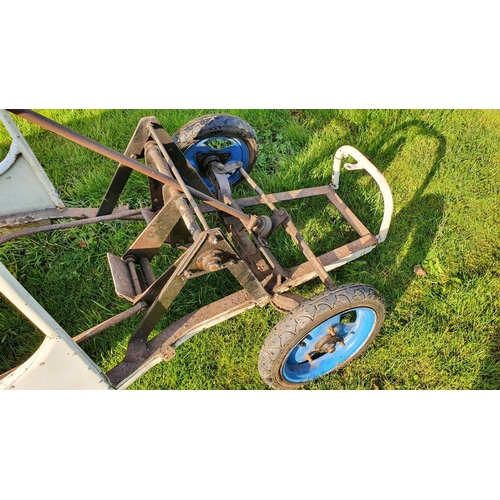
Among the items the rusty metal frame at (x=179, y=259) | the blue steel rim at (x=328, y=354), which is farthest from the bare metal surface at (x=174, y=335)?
the blue steel rim at (x=328, y=354)

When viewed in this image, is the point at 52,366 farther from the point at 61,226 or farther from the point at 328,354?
the point at 328,354

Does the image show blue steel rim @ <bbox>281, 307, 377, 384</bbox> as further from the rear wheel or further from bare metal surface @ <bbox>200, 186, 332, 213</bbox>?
the rear wheel

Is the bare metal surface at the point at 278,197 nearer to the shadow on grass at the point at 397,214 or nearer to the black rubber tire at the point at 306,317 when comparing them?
the shadow on grass at the point at 397,214

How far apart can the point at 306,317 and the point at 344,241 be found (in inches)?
62.7

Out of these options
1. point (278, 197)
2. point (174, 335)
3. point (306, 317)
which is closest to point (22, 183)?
point (174, 335)

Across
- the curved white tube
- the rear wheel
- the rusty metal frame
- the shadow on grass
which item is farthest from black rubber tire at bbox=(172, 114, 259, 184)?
the shadow on grass

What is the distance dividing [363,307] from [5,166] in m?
2.66

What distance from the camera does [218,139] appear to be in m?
3.58

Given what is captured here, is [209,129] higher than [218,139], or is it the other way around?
[209,129]

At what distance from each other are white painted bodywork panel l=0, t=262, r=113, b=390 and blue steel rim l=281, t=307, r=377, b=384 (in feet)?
4.22

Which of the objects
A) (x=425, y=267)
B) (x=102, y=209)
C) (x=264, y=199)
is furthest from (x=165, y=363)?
(x=425, y=267)

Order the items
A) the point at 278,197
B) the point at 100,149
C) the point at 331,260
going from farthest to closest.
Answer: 1. the point at 278,197
2. the point at 331,260
3. the point at 100,149

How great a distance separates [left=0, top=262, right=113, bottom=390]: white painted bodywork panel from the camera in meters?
2.01

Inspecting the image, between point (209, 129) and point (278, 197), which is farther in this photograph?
point (278, 197)
